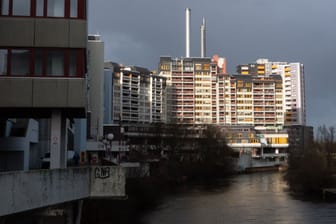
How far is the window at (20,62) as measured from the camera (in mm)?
29484

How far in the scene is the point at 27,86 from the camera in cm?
2958

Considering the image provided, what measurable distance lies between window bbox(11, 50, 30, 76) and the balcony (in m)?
8.08

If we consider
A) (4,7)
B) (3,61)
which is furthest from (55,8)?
(3,61)

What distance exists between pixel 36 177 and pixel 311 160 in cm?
7154

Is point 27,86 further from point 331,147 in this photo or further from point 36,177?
point 331,147

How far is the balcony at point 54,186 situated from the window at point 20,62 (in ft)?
26.5

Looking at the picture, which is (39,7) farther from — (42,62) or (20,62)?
(20,62)

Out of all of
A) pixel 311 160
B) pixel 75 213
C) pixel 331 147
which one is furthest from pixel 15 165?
pixel 331 147

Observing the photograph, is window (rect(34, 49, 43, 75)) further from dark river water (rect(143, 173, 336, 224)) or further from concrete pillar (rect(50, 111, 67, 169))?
dark river water (rect(143, 173, 336, 224))

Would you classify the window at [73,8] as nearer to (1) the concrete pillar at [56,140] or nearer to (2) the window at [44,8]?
(2) the window at [44,8]

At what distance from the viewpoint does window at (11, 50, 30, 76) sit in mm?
29484

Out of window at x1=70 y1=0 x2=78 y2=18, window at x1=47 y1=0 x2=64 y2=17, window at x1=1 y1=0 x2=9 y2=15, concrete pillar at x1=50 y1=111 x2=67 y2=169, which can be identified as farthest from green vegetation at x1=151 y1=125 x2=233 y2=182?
window at x1=1 y1=0 x2=9 y2=15

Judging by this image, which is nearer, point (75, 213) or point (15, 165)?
point (75, 213)

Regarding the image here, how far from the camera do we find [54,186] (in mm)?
22438
